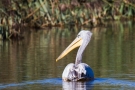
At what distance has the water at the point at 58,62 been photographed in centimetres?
1109

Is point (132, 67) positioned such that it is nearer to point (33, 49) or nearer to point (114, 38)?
point (33, 49)

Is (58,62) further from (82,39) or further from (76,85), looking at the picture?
(76,85)

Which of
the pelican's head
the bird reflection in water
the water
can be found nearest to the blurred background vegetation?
the water

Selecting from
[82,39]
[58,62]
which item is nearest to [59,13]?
[58,62]

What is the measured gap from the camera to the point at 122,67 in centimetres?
1351

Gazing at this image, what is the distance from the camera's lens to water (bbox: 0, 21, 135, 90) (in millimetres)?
11094

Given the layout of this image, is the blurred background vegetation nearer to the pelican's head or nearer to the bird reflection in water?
the pelican's head

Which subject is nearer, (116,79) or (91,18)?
(116,79)

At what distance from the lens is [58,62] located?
48.4ft

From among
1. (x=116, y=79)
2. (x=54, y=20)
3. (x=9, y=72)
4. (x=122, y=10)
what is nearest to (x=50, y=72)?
(x=9, y=72)

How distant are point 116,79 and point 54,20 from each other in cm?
1671

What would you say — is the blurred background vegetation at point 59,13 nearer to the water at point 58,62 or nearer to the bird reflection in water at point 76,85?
the water at point 58,62

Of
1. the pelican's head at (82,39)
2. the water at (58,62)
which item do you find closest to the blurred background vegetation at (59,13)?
the water at (58,62)

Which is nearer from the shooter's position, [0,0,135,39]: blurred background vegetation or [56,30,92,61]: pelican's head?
[56,30,92,61]: pelican's head
